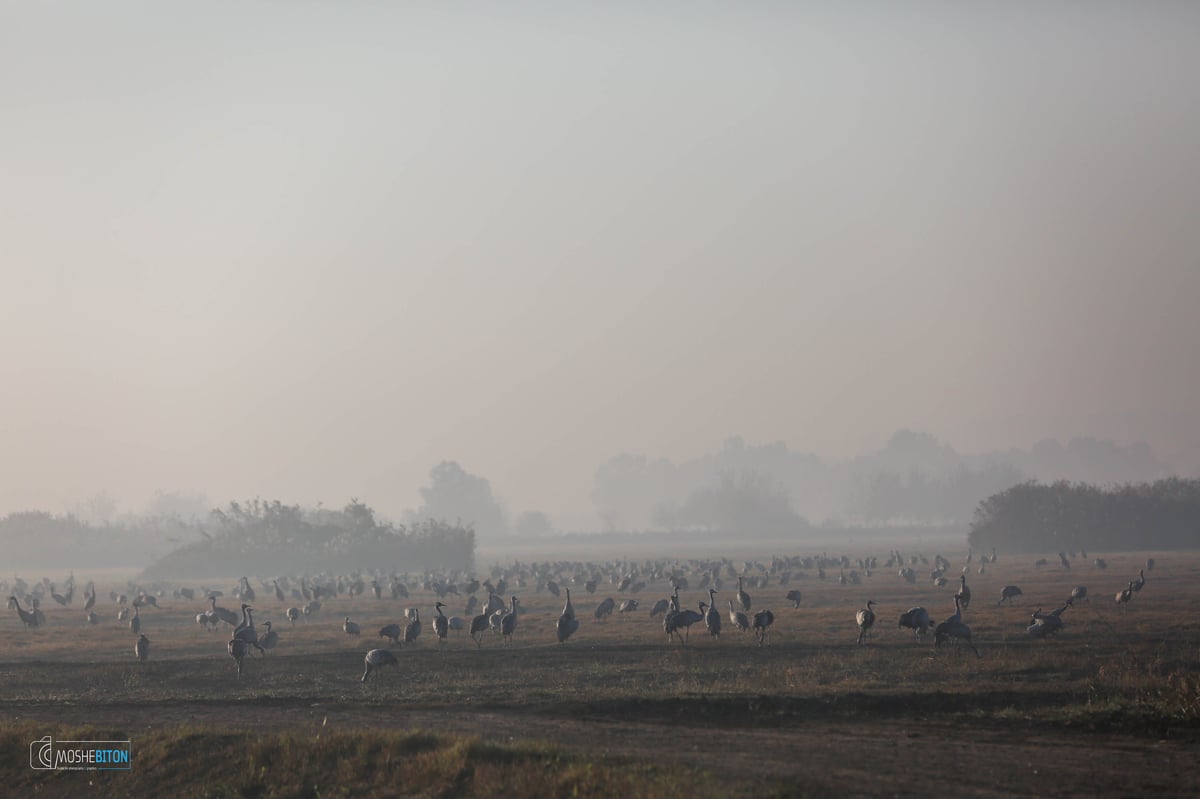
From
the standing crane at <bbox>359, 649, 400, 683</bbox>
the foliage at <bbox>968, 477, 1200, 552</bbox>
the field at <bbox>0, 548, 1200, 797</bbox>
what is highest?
the foliage at <bbox>968, 477, 1200, 552</bbox>

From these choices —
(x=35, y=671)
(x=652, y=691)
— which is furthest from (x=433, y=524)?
(x=652, y=691)

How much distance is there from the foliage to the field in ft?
186

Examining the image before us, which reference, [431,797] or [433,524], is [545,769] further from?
[433,524]

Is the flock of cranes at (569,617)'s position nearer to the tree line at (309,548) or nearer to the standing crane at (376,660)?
the standing crane at (376,660)

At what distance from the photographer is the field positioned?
16.0 meters

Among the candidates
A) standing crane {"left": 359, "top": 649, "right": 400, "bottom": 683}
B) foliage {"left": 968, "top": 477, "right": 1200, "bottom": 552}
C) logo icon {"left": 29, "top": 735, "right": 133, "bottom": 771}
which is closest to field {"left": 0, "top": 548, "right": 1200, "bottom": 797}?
logo icon {"left": 29, "top": 735, "right": 133, "bottom": 771}

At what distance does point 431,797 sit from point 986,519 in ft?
Result: 282

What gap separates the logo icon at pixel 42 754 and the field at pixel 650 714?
19 cm

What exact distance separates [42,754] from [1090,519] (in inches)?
3341

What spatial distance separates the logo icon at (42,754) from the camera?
2114 cm

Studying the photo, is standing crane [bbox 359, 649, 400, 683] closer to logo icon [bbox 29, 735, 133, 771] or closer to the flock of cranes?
the flock of cranes

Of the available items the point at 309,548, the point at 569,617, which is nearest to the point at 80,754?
the point at 569,617

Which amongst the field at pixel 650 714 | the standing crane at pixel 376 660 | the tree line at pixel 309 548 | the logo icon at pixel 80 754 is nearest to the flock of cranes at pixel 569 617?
the standing crane at pixel 376 660

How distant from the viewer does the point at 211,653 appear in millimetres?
35875
